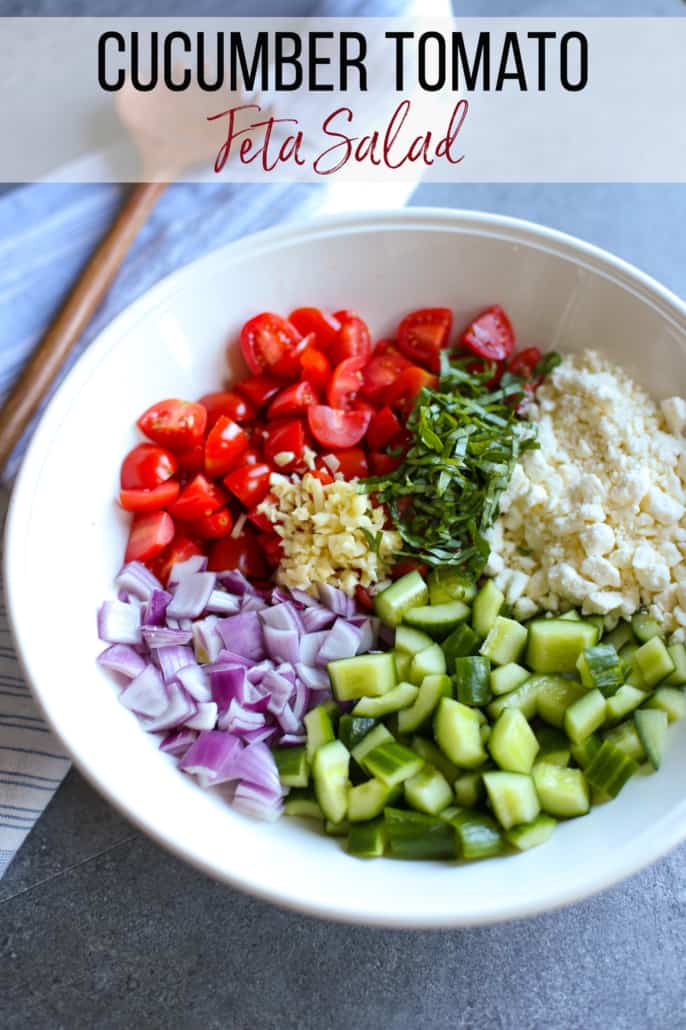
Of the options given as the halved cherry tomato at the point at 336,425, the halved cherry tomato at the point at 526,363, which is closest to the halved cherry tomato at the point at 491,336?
the halved cherry tomato at the point at 526,363

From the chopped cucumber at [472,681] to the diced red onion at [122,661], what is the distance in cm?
59

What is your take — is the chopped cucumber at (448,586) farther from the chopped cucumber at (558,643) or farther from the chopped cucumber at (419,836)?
the chopped cucumber at (419,836)

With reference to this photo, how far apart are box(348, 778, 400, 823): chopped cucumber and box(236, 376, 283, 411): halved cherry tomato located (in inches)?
33.8

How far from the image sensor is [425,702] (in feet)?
5.26

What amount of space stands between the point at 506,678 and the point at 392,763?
0.28m

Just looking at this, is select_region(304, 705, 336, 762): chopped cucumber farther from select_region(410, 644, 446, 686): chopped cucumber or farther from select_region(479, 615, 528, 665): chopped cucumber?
select_region(479, 615, 528, 665): chopped cucumber

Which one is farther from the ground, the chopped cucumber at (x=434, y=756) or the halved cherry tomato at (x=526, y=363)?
the halved cherry tomato at (x=526, y=363)

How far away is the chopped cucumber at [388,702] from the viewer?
1605 millimetres

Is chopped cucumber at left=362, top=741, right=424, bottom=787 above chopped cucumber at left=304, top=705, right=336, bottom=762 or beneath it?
above

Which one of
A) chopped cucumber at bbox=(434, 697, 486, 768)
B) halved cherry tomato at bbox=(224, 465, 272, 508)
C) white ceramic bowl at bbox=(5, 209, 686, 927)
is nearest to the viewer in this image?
white ceramic bowl at bbox=(5, 209, 686, 927)

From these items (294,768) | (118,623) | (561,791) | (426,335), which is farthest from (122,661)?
(426,335)

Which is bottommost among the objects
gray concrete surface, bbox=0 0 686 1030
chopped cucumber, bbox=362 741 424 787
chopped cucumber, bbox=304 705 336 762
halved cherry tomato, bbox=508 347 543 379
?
gray concrete surface, bbox=0 0 686 1030

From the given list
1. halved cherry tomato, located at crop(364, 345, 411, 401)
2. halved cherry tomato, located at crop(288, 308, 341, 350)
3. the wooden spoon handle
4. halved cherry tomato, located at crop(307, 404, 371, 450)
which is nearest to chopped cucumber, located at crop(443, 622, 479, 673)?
halved cherry tomato, located at crop(307, 404, 371, 450)

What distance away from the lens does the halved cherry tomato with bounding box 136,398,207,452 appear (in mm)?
1877
